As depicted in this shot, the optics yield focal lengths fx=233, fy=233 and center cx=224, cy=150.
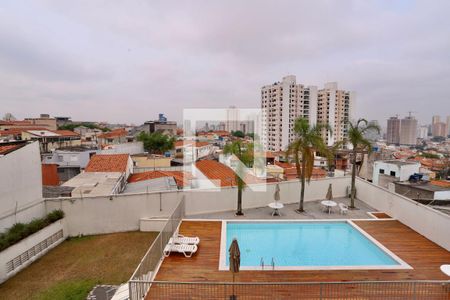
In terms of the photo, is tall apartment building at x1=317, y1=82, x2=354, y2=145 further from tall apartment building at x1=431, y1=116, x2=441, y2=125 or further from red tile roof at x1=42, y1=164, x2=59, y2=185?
tall apartment building at x1=431, y1=116, x2=441, y2=125

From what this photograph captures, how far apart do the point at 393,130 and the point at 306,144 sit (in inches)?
6568

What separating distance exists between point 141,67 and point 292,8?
14.7m

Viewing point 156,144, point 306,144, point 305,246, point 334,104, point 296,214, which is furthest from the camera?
point 334,104

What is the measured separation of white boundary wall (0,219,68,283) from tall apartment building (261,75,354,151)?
50525 millimetres

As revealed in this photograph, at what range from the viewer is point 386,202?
1212 centimetres

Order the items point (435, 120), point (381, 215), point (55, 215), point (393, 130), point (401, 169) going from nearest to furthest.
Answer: point (55, 215) → point (381, 215) → point (401, 169) → point (393, 130) → point (435, 120)

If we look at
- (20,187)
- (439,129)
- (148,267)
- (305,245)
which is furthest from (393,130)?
(20,187)

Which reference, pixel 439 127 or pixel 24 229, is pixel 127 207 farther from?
pixel 439 127

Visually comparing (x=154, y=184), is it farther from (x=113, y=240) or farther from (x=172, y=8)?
(x=172, y=8)

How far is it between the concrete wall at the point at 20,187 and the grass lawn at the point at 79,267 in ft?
6.48

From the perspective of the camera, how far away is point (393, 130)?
144 m

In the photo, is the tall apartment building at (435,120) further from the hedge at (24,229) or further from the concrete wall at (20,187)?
the concrete wall at (20,187)

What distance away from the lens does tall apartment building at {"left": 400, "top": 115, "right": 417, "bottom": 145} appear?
13550cm

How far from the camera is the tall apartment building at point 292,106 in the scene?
6003 centimetres
